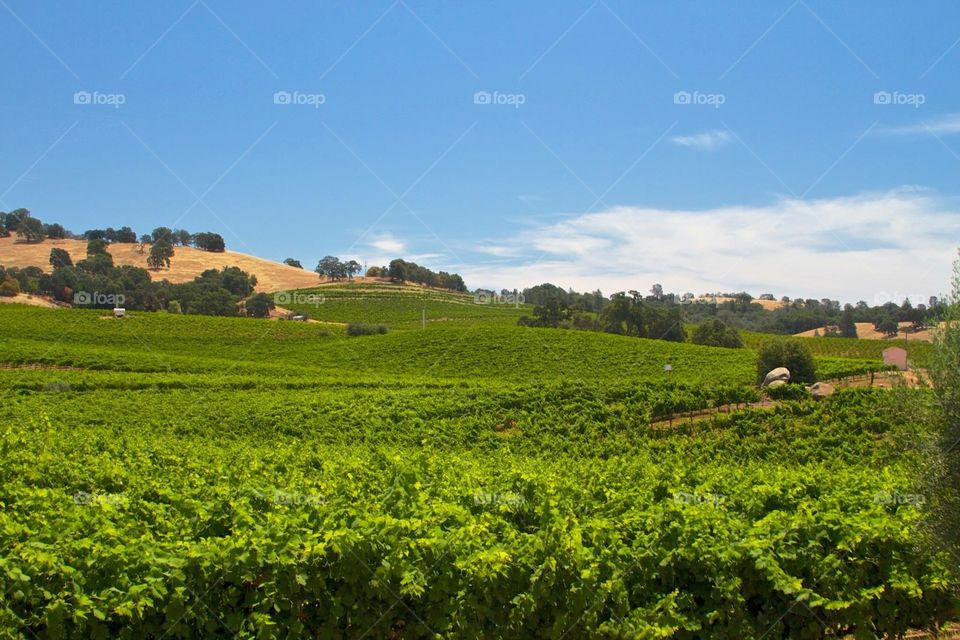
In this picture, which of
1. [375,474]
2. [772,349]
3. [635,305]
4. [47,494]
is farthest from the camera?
[635,305]

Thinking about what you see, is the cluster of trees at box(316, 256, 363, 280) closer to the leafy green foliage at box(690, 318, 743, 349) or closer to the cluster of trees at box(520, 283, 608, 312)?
the cluster of trees at box(520, 283, 608, 312)

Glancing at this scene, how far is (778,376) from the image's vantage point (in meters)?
36.3

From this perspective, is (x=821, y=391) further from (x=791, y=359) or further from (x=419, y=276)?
(x=419, y=276)

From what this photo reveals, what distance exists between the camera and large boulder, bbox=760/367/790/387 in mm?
36181

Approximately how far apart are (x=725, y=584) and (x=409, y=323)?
103 metres

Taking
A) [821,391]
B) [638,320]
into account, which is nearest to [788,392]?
[821,391]

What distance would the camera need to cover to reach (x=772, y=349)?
38.0m

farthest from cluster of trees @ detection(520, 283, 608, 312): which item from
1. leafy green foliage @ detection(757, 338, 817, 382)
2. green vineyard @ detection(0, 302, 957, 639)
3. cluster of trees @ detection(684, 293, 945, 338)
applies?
green vineyard @ detection(0, 302, 957, 639)

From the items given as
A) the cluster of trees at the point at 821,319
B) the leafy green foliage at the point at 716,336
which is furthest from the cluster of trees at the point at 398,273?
the leafy green foliage at the point at 716,336

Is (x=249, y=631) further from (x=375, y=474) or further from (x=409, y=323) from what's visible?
(x=409, y=323)

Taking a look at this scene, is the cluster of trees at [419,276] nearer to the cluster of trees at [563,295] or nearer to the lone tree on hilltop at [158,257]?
the cluster of trees at [563,295]

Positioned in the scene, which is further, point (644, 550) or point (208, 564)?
point (644, 550)

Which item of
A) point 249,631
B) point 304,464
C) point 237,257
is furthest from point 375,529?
point 237,257

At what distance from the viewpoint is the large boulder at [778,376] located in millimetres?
→ 36181
